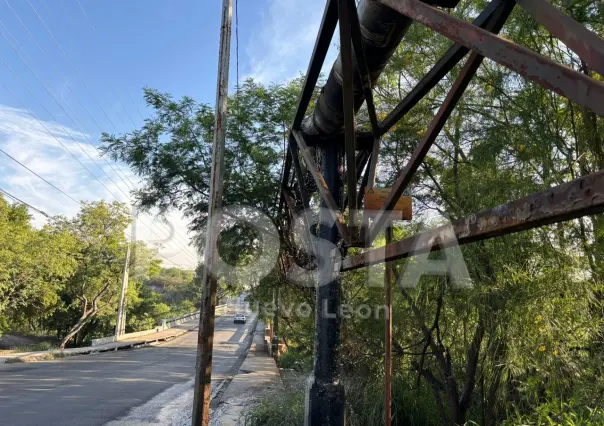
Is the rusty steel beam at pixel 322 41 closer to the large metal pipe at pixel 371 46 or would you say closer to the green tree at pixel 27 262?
the large metal pipe at pixel 371 46

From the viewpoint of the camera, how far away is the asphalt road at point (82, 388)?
8445mm

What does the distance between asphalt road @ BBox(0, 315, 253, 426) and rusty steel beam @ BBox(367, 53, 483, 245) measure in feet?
25.0

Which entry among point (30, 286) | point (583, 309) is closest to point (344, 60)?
point (583, 309)

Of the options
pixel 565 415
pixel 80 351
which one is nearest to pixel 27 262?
pixel 80 351

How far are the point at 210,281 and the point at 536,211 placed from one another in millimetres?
5108

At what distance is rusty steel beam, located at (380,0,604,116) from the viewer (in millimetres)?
1210

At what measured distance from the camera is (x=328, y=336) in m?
4.42

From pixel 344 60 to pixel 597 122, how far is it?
2.31 metres

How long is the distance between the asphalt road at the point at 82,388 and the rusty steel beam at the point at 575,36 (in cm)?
922

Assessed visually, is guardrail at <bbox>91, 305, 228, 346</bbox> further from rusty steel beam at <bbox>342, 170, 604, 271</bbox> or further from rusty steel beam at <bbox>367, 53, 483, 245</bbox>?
rusty steel beam at <bbox>342, 170, 604, 271</bbox>

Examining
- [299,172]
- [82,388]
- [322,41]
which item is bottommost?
[82,388]

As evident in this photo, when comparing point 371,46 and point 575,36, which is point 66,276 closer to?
point 371,46

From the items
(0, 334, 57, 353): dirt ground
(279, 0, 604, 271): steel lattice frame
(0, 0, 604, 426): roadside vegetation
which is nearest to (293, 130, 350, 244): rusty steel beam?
(279, 0, 604, 271): steel lattice frame

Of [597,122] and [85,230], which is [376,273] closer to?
[597,122]
